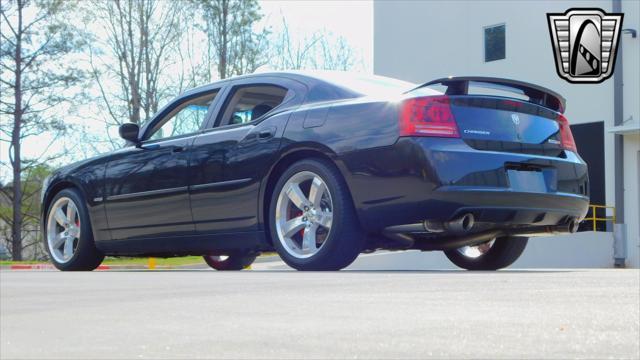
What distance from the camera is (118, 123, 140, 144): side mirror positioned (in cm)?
697

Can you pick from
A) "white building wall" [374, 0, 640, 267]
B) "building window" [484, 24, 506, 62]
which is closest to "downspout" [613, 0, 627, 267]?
"white building wall" [374, 0, 640, 267]

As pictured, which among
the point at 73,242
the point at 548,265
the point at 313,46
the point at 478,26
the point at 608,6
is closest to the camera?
the point at 73,242

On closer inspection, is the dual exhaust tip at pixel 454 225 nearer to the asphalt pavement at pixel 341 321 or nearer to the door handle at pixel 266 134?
the door handle at pixel 266 134

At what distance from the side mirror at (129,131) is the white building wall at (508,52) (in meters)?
14.1

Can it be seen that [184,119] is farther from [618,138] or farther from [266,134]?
[618,138]

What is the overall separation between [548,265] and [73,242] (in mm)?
13611

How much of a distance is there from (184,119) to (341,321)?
525 cm

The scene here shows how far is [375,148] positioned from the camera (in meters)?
5.23

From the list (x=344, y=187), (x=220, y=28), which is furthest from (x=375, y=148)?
(x=220, y=28)

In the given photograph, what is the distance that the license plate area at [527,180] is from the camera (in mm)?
5281

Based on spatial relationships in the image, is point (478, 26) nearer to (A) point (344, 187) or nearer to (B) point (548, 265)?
(B) point (548, 265)

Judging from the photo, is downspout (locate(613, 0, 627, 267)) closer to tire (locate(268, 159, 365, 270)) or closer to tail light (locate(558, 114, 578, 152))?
tail light (locate(558, 114, 578, 152))

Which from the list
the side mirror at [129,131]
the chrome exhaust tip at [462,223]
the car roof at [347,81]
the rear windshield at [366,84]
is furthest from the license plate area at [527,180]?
the side mirror at [129,131]

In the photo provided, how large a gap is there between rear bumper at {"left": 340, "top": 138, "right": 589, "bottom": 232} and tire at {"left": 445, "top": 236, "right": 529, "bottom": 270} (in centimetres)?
99
